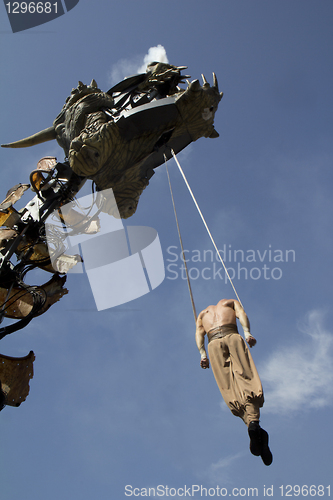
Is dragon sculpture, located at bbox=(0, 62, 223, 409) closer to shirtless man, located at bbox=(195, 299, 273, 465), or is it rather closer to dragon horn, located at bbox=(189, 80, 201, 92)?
dragon horn, located at bbox=(189, 80, 201, 92)

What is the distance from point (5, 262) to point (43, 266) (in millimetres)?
1525

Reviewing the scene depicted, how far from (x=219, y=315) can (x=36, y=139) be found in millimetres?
6466

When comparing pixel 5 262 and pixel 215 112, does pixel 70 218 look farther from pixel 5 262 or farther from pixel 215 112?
pixel 215 112

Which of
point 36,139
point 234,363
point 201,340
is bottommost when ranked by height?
point 234,363

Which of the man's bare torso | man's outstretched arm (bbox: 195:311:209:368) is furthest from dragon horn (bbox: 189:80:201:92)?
man's outstretched arm (bbox: 195:311:209:368)

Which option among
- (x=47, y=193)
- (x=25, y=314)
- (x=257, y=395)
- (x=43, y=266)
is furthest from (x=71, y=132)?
(x=257, y=395)

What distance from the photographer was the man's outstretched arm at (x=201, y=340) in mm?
4398

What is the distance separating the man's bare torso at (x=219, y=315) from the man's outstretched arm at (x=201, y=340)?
0.06 m

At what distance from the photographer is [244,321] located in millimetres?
4559

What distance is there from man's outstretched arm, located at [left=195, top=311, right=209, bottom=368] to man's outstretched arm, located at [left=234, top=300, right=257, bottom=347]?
19.2 inches

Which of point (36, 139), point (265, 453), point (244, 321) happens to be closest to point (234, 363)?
point (244, 321)

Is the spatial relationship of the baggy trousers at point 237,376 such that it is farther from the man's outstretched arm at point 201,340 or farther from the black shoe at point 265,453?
the black shoe at point 265,453

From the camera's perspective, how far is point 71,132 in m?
7.29

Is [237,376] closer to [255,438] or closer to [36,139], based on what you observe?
[255,438]
